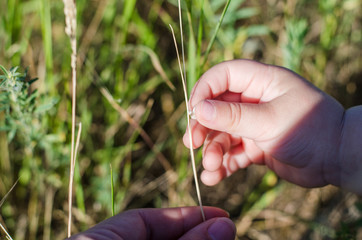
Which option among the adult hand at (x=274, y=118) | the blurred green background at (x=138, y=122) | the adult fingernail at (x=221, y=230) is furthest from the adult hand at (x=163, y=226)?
the blurred green background at (x=138, y=122)

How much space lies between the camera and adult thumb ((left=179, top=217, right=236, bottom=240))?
1062mm

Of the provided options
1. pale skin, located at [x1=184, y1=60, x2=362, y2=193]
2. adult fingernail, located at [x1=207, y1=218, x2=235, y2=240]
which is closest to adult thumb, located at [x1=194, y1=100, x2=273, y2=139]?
pale skin, located at [x1=184, y1=60, x2=362, y2=193]

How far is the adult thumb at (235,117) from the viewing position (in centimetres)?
107

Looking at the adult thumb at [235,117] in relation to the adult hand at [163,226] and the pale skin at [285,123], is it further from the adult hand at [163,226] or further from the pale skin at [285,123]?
the adult hand at [163,226]

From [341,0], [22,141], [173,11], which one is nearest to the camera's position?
[22,141]

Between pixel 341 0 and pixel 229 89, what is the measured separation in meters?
1.21

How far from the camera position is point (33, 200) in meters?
1.76

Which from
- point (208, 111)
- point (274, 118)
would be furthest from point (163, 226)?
point (274, 118)

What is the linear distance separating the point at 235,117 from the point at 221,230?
1.26 ft

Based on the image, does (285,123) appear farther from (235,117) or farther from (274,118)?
(235,117)

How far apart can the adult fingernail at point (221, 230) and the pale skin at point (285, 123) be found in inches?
10.6

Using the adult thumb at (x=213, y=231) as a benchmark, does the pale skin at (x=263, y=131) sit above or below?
above

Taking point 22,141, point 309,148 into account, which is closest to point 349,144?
point 309,148

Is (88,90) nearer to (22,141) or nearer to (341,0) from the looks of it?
(22,141)
